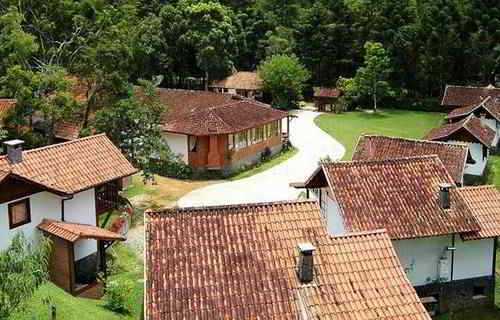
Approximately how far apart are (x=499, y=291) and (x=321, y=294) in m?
12.3

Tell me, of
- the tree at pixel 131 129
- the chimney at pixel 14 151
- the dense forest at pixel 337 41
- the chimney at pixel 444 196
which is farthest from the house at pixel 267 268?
the dense forest at pixel 337 41

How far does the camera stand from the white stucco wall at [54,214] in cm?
2089

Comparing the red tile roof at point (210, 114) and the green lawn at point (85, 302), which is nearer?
the green lawn at point (85, 302)

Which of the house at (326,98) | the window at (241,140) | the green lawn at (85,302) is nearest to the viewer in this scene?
the green lawn at (85,302)

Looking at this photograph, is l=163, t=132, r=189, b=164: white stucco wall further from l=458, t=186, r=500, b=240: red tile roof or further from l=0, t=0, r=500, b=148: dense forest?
l=458, t=186, r=500, b=240: red tile roof

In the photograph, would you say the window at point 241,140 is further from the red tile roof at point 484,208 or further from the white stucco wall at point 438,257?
the white stucco wall at point 438,257

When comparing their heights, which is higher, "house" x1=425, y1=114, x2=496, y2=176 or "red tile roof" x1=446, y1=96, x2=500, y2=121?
"red tile roof" x1=446, y1=96, x2=500, y2=121

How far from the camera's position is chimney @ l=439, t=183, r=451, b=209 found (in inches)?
840

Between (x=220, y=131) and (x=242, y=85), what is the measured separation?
29687 millimetres

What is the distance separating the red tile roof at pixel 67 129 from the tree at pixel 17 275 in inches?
1030

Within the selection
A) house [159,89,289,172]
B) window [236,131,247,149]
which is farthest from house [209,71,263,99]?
window [236,131,247,149]

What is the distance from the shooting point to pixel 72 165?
24.4 meters

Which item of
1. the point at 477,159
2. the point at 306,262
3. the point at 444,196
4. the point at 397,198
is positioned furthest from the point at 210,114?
the point at 306,262

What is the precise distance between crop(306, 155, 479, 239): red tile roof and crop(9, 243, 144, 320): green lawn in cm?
792
